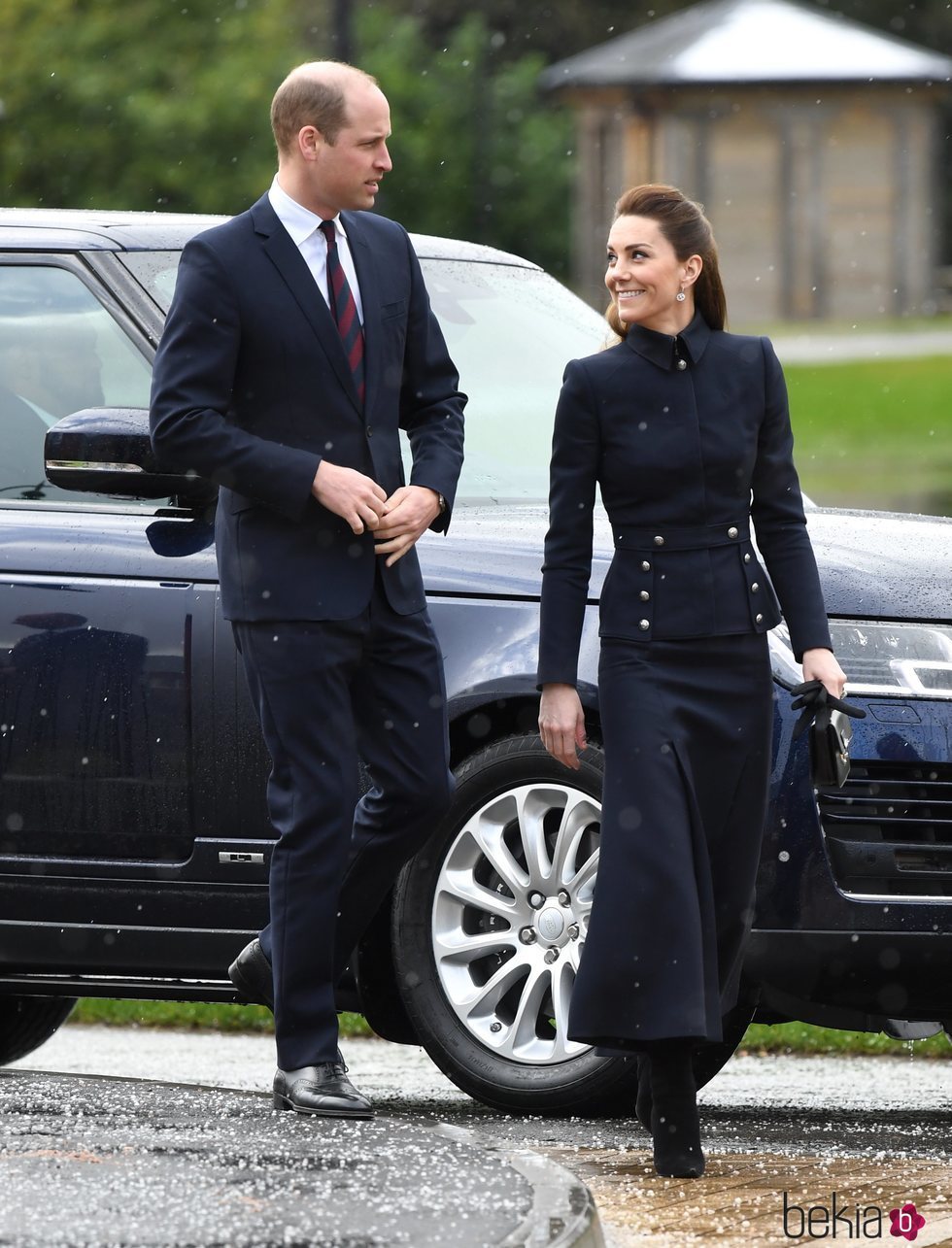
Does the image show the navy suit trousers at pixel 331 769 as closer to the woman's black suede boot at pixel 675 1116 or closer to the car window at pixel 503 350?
the woman's black suede boot at pixel 675 1116

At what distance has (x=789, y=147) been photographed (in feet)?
192

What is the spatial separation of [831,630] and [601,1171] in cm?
129

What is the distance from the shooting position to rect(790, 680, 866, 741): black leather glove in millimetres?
5055

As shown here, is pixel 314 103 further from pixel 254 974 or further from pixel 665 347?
pixel 254 974

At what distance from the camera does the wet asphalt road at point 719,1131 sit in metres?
4.70

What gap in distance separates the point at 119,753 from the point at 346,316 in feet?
4.15

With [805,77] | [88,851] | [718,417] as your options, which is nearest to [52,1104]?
[88,851]

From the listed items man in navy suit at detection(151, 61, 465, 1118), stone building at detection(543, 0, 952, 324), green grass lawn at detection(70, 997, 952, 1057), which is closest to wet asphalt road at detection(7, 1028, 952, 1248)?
green grass lawn at detection(70, 997, 952, 1057)

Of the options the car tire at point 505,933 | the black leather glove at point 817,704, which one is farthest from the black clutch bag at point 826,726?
the car tire at point 505,933

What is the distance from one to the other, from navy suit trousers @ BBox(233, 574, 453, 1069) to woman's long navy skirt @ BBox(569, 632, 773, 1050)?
1.37ft

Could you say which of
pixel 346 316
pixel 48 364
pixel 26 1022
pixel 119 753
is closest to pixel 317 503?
pixel 346 316

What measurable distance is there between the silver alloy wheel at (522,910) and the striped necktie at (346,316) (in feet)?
3.61

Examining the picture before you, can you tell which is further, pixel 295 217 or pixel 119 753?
pixel 119 753

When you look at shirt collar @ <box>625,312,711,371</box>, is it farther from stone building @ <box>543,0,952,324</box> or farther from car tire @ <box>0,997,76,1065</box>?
stone building @ <box>543,0,952,324</box>
